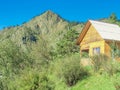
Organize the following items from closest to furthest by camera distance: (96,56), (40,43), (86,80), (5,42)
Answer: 1. (86,80)
2. (96,56)
3. (5,42)
4. (40,43)

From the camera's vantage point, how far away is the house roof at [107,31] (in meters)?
39.8

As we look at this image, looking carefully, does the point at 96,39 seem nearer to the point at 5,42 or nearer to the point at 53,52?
the point at 53,52

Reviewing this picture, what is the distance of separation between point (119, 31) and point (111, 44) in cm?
547

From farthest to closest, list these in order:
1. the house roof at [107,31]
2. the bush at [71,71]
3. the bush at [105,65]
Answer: the house roof at [107,31] → the bush at [71,71] → the bush at [105,65]

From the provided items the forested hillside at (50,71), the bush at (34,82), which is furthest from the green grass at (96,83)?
the bush at (34,82)

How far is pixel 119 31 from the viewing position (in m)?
43.9

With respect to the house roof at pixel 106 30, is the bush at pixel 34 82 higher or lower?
lower

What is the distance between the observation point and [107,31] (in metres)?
41.4

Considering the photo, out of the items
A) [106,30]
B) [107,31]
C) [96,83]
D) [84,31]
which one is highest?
[84,31]

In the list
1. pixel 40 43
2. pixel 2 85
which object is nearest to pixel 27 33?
pixel 40 43

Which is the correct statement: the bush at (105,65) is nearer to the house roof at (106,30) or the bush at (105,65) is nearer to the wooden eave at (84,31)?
the house roof at (106,30)

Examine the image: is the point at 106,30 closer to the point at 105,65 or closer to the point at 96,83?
the point at 105,65

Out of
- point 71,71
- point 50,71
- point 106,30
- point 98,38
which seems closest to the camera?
point 71,71

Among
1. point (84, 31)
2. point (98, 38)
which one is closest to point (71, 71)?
point (98, 38)
